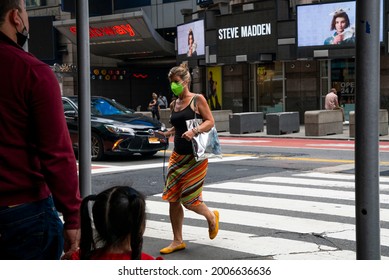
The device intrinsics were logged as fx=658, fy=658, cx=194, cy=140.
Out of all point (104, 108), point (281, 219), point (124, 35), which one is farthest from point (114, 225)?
point (124, 35)

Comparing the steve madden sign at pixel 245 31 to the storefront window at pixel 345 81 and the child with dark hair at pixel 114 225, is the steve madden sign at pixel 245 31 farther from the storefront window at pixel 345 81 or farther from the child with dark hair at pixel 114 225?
the child with dark hair at pixel 114 225

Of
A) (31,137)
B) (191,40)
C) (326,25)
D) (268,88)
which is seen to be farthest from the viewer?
(191,40)

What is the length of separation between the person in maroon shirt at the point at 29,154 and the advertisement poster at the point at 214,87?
35485mm

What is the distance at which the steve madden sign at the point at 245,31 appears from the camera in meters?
32.5

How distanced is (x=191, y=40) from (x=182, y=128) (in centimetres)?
3077

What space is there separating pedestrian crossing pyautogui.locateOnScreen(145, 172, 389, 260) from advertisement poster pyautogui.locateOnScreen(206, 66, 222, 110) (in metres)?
26.4

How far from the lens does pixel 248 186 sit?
37.6 ft

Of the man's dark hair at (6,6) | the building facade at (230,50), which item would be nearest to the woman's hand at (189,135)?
the man's dark hair at (6,6)

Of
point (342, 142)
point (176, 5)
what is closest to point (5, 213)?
point (342, 142)

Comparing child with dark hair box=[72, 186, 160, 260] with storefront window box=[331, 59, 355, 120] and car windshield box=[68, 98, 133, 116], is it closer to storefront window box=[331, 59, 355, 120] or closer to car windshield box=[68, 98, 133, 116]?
car windshield box=[68, 98, 133, 116]

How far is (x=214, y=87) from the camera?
3884 centimetres

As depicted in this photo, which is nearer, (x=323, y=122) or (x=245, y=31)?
(x=323, y=122)

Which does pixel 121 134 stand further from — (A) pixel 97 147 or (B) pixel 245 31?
(B) pixel 245 31

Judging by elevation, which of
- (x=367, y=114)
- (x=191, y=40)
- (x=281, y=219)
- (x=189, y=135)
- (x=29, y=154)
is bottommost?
(x=281, y=219)
